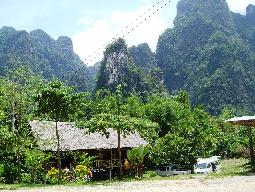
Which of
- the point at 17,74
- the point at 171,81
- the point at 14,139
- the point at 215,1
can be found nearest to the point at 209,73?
the point at 171,81

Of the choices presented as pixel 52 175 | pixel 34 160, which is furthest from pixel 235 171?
pixel 34 160

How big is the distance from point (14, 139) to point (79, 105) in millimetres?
4703

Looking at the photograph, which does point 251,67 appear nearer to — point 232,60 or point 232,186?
point 232,60

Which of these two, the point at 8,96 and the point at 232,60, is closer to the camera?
the point at 8,96

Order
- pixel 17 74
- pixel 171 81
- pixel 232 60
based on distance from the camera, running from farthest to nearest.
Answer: pixel 171 81 → pixel 232 60 → pixel 17 74

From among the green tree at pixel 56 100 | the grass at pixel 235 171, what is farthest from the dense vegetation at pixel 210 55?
the green tree at pixel 56 100

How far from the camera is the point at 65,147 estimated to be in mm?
30969

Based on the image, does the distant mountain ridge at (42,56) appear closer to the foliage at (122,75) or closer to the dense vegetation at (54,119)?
the foliage at (122,75)

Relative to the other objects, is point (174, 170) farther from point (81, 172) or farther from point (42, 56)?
point (42, 56)

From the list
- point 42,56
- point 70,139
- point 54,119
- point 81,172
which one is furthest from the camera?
point 42,56

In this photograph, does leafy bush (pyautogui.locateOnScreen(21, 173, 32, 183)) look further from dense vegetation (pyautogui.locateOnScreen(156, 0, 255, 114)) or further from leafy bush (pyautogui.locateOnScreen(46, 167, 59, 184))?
dense vegetation (pyautogui.locateOnScreen(156, 0, 255, 114))

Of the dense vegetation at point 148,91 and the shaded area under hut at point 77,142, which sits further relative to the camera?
the shaded area under hut at point 77,142

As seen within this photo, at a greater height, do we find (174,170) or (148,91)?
(148,91)

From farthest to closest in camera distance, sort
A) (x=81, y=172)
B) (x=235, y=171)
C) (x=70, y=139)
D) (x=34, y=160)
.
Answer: (x=70, y=139) < (x=81, y=172) < (x=235, y=171) < (x=34, y=160)
